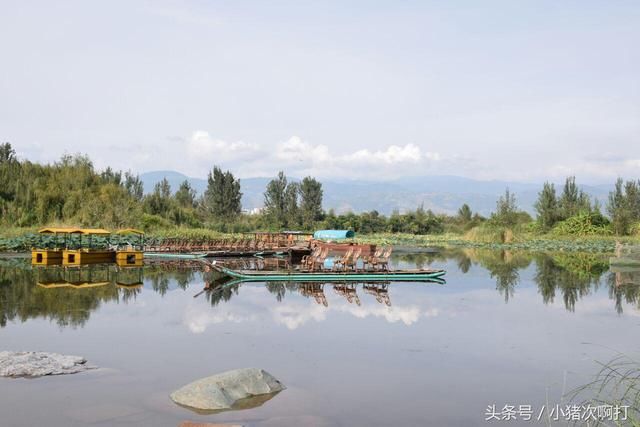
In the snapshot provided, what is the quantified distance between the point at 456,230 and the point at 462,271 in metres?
38.6

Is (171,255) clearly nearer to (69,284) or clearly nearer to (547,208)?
(69,284)

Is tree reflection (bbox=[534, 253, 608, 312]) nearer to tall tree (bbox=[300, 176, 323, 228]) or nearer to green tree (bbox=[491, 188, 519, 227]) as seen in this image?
green tree (bbox=[491, 188, 519, 227])

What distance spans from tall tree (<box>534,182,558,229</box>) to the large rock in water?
52.3 metres

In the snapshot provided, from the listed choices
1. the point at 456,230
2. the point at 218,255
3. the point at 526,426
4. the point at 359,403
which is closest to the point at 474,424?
the point at 526,426

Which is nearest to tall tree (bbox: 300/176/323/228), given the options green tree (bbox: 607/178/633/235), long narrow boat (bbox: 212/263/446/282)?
green tree (bbox: 607/178/633/235)

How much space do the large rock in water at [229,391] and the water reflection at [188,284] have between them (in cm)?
603

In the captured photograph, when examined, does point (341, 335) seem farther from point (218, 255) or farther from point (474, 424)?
point (218, 255)

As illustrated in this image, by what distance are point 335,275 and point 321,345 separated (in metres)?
10.9

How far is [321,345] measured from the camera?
11742 millimetres

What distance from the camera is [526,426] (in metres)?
7.57

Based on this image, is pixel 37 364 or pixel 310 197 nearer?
pixel 37 364

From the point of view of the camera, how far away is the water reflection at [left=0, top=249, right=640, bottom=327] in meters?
16.2

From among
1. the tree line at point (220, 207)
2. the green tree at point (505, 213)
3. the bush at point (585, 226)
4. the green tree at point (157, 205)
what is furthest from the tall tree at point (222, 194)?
the bush at point (585, 226)

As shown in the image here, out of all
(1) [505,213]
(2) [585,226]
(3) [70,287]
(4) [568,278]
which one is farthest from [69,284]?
(2) [585,226]
